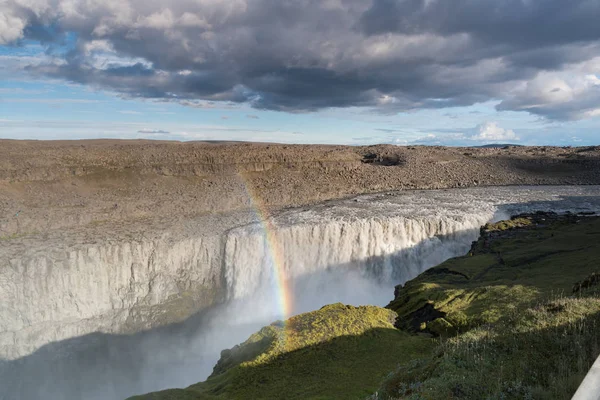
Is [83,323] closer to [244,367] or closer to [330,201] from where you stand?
[244,367]

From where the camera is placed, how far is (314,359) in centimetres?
1116

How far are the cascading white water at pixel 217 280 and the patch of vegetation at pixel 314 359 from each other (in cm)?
1253

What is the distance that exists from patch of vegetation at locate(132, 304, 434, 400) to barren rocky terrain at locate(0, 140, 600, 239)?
68.9 ft

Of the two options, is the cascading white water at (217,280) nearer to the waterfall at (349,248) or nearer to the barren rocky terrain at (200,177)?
the waterfall at (349,248)

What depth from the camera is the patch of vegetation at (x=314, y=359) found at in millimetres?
9859

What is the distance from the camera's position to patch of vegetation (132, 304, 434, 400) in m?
9.86

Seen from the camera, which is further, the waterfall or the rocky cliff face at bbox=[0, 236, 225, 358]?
the waterfall

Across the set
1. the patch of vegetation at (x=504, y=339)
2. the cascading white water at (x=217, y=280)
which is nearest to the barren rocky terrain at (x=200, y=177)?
the cascading white water at (x=217, y=280)

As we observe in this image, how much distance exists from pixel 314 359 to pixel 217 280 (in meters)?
16.5

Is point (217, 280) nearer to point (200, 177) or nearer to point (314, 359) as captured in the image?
point (314, 359)

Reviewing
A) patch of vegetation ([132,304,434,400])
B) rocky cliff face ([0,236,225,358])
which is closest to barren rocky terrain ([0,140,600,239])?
rocky cliff face ([0,236,225,358])

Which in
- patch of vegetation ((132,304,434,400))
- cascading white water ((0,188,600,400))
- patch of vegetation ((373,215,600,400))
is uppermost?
patch of vegetation ((373,215,600,400))

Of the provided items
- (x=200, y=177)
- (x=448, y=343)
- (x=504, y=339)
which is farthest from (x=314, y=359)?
(x=200, y=177)

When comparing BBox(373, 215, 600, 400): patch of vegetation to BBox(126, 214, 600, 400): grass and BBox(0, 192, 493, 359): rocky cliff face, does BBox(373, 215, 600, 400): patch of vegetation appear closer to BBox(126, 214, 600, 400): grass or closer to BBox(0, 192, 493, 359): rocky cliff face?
BBox(126, 214, 600, 400): grass
